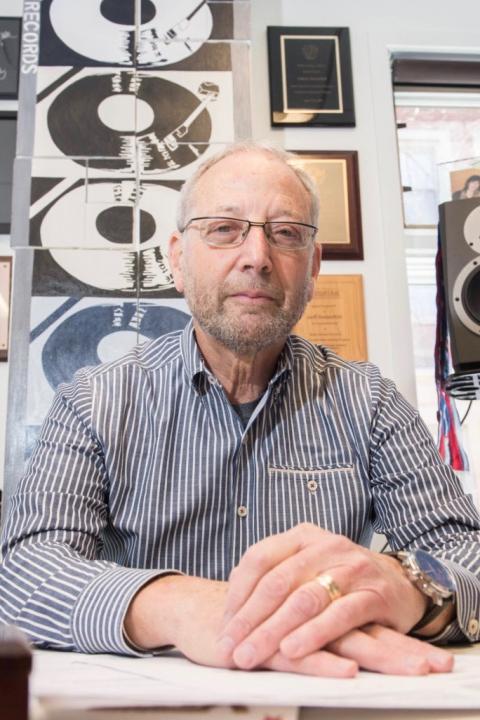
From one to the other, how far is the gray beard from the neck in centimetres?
2

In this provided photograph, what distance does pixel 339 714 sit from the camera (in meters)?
0.40

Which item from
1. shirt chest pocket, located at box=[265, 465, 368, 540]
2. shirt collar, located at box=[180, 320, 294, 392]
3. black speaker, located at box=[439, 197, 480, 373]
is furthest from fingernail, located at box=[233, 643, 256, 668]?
black speaker, located at box=[439, 197, 480, 373]

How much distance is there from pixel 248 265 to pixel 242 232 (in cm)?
7

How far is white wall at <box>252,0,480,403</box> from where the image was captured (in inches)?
85.5

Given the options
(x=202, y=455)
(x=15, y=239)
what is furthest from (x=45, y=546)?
(x=15, y=239)

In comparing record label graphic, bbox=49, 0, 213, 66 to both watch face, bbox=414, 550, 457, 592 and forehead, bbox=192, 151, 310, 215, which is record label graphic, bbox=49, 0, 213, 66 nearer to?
forehead, bbox=192, 151, 310, 215

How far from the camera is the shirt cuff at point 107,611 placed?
691mm

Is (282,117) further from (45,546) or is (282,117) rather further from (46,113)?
(45,546)

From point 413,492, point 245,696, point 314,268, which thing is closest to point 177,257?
point 314,268

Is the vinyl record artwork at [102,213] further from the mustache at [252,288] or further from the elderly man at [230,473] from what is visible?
the mustache at [252,288]

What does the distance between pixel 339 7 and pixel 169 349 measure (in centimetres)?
171

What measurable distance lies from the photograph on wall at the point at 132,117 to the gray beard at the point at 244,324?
38.5 inches

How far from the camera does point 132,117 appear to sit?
6.98 ft

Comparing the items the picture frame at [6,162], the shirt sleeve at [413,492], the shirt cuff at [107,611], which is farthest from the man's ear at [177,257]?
the picture frame at [6,162]
